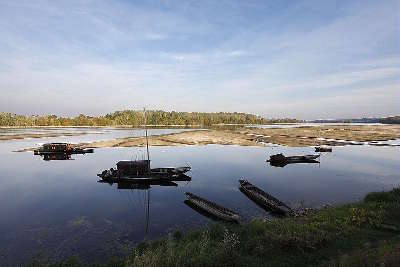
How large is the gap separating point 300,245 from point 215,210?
1266cm

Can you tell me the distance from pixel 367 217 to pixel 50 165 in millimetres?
59987

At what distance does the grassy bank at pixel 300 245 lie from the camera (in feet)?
48.6

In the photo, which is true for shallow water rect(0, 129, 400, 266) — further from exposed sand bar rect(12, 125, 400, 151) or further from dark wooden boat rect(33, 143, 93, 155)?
exposed sand bar rect(12, 125, 400, 151)

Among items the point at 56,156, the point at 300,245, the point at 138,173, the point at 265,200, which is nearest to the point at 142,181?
the point at 138,173

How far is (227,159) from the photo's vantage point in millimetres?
64812

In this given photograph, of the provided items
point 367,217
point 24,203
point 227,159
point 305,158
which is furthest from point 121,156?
point 367,217

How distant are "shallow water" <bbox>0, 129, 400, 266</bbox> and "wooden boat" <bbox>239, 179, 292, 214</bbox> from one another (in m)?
0.81

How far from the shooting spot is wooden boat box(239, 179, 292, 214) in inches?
1142

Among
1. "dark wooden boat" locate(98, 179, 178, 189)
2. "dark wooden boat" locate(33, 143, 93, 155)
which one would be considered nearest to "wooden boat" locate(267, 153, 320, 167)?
"dark wooden boat" locate(98, 179, 178, 189)

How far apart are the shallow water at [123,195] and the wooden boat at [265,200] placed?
808 mm

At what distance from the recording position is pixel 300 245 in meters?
17.0

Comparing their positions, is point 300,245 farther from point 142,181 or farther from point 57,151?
point 57,151

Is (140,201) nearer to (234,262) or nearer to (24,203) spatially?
(24,203)

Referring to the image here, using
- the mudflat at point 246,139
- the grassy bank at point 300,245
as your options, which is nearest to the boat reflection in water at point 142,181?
the grassy bank at point 300,245
